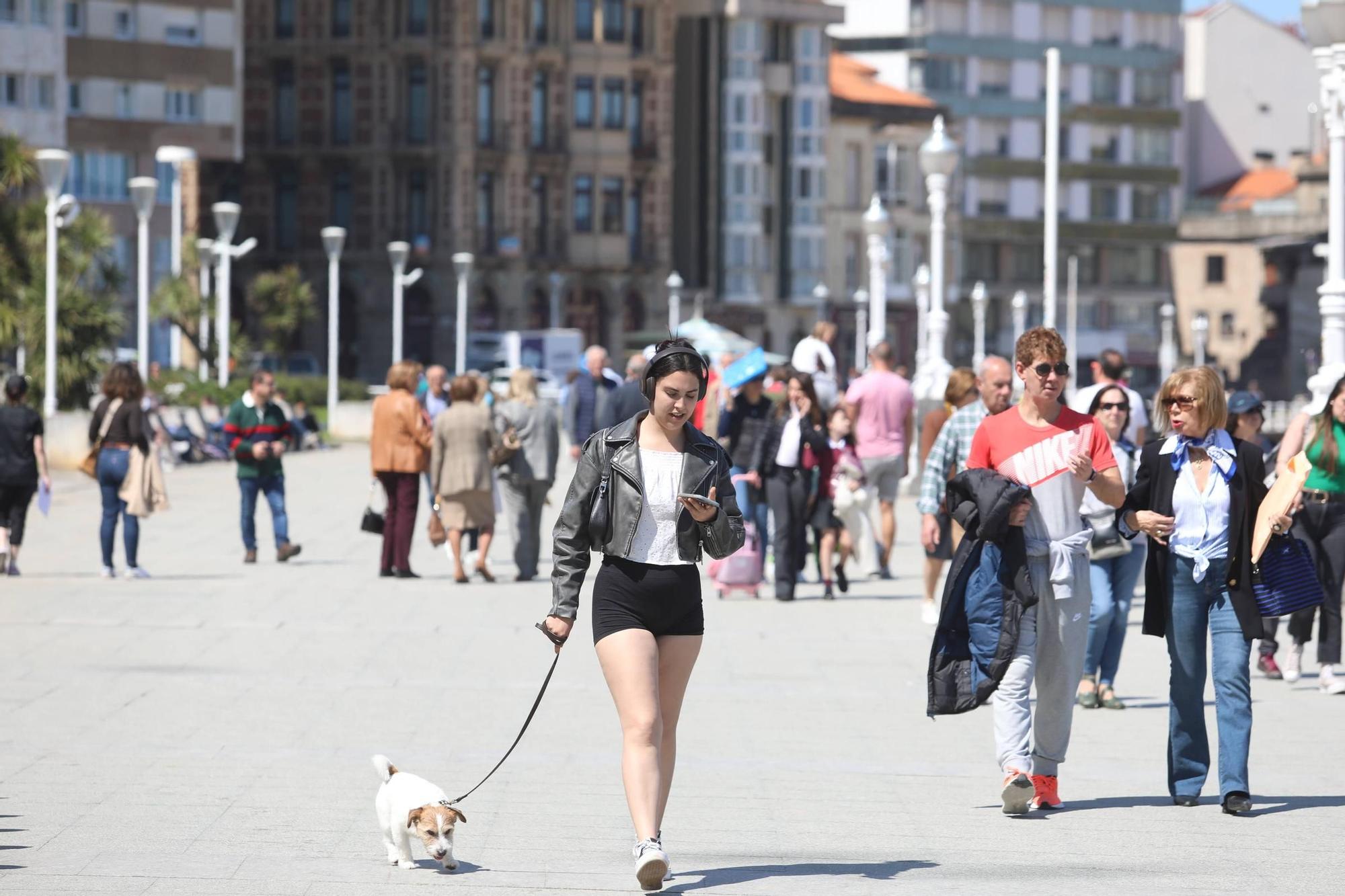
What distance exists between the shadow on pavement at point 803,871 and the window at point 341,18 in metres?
76.2

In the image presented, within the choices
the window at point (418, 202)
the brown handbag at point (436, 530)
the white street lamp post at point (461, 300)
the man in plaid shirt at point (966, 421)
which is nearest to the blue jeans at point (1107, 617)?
the man in plaid shirt at point (966, 421)

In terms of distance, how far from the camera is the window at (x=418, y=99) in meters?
82.1

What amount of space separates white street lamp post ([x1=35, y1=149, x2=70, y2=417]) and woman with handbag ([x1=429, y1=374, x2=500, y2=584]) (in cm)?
1735

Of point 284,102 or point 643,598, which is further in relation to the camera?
point 284,102

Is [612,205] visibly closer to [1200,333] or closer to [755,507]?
[1200,333]

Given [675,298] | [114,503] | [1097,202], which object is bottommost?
[114,503]

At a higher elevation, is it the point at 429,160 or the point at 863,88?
the point at 863,88

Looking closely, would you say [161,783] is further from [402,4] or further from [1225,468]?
[402,4]

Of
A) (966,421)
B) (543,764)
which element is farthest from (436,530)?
(543,764)

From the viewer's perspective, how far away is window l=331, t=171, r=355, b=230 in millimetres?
82188

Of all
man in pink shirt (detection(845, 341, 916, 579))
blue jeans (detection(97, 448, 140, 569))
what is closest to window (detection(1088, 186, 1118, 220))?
man in pink shirt (detection(845, 341, 916, 579))

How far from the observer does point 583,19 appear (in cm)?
8531

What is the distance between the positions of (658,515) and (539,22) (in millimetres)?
78165

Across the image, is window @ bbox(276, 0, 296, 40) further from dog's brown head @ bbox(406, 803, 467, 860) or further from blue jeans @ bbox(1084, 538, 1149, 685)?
dog's brown head @ bbox(406, 803, 467, 860)
